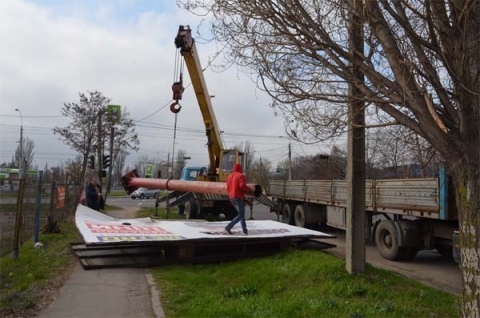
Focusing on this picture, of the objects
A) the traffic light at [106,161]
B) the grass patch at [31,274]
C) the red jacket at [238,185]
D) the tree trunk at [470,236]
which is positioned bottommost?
the grass patch at [31,274]

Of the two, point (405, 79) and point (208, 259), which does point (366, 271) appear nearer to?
point (208, 259)

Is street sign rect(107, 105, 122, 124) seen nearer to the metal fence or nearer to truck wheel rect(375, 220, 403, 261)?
the metal fence

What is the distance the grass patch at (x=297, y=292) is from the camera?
18.8ft

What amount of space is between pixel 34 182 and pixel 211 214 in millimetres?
10598

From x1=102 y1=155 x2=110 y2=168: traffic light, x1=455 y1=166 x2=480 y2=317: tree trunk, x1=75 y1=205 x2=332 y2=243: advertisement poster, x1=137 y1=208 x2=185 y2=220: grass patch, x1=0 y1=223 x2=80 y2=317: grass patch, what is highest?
x1=102 y1=155 x2=110 y2=168: traffic light

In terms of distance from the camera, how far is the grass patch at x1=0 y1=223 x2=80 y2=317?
6.48 m

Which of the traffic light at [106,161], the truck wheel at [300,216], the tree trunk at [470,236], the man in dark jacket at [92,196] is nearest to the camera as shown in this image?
the tree trunk at [470,236]

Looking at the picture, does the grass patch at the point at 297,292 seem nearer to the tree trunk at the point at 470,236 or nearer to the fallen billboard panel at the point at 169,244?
the fallen billboard panel at the point at 169,244

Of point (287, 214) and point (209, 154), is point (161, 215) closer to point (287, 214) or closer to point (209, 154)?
point (209, 154)

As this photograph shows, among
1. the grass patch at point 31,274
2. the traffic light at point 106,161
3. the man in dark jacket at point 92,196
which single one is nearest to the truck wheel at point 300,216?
the man in dark jacket at point 92,196

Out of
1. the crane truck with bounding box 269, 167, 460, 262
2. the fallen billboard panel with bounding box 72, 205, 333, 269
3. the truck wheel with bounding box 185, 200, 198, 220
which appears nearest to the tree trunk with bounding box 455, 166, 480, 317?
A: the crane truck with bounding box 269, 167, 460, 262

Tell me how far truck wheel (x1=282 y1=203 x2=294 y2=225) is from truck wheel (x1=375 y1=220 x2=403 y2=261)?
7.22 metres

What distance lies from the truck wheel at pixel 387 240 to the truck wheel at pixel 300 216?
558 centimetres

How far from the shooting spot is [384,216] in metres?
11.9
